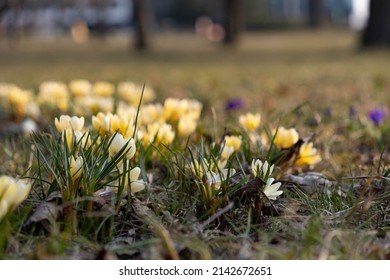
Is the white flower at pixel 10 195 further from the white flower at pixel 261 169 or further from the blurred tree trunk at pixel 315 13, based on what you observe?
the blurred tree trunk at pixel 315 13

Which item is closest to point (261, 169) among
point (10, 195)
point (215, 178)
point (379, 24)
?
point (215, 178)

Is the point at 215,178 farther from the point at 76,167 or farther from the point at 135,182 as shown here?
the point at 76,167

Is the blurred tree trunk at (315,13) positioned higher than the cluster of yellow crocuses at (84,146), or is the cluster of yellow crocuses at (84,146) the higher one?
the cluster of yellow crocuses at (84,146)

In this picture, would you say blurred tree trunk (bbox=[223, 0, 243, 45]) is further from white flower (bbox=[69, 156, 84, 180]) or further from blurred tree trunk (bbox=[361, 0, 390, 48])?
white flower (bbox=[69, 156, 84, 180])

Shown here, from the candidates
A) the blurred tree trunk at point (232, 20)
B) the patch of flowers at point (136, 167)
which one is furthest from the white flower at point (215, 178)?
the blurred tree trunk at point (232, 20)

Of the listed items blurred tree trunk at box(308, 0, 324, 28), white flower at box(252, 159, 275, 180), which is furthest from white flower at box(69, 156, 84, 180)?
blurred tree trunk at box(308, 0, 324, 28)

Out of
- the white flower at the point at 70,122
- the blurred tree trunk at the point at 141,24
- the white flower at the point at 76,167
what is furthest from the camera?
the blurred tree trunk at the point at 141,24
